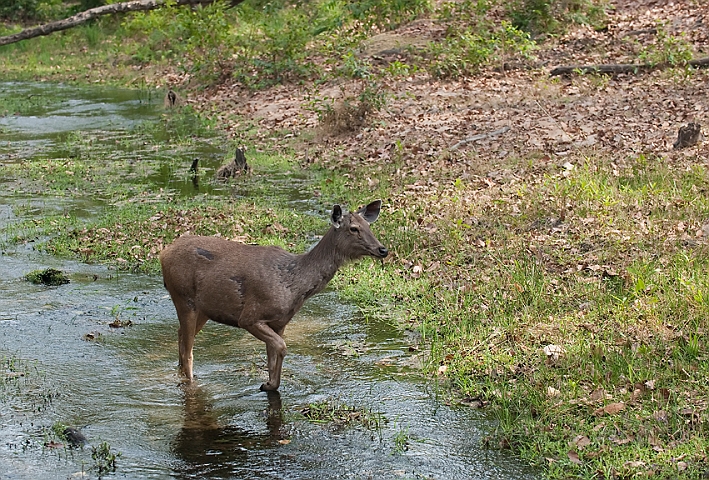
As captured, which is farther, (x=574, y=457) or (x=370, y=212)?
(x=370, y=212)

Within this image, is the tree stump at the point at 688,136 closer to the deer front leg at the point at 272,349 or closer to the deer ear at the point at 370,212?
the deer ear at the point at 370,212

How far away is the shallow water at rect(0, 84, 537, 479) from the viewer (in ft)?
22.7

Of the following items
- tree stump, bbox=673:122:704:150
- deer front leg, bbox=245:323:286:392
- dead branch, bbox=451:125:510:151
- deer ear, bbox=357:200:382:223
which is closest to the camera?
deer front leg, bbox=245:323:286:392

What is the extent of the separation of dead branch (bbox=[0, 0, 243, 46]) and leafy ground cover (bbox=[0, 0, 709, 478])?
286cm

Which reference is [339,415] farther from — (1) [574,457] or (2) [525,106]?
(2) [525,106]

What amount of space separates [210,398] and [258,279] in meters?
1.08

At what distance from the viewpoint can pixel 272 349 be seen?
8.12m

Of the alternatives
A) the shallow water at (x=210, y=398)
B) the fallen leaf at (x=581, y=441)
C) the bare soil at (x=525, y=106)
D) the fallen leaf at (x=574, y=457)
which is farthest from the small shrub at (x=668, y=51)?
the fallen leaf at (x=574, y=457)

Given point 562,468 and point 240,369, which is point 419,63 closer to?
point 240,369

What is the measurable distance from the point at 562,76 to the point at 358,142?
521 cm

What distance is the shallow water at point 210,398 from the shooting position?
273 inches

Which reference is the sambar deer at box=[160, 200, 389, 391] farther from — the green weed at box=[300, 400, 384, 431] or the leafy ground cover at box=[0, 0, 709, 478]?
the leafy ground cover at box=[0, 0, 709, 478]

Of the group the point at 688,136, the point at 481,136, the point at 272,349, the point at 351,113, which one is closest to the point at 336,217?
the point at 272,349

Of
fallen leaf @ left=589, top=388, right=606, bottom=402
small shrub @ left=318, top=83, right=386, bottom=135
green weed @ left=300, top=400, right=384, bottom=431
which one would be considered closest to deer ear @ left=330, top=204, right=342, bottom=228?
green weed @ left=300, top=400, right=384, bottom=431
